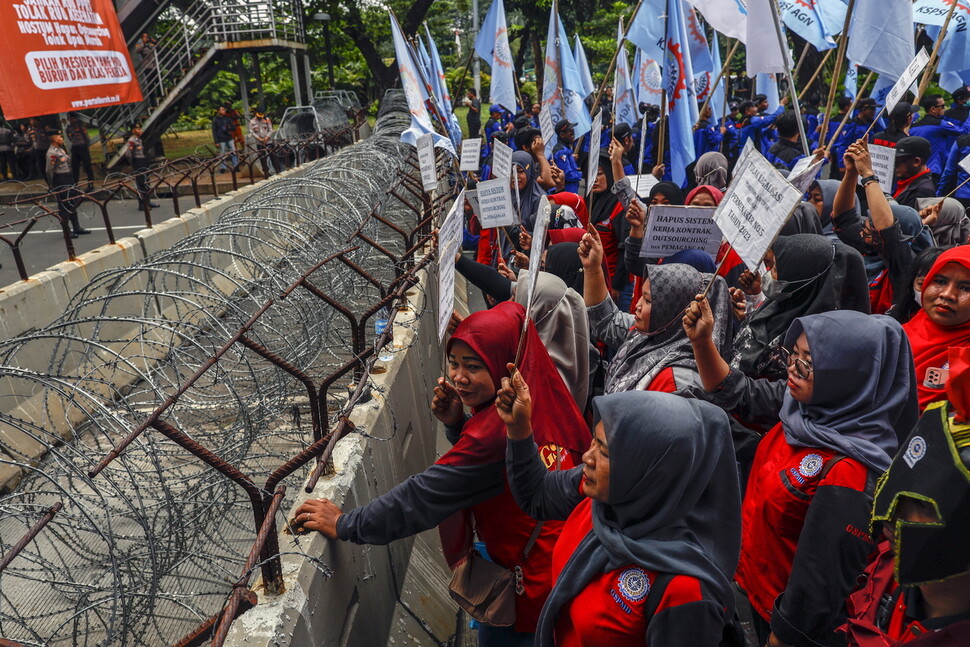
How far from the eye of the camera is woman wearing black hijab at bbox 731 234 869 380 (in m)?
3.14

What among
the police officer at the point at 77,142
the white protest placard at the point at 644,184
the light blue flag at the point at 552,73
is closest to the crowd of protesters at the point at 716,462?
the white protest placard at the point at 644,184

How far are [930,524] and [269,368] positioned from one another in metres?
3.54

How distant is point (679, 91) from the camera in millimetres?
7309

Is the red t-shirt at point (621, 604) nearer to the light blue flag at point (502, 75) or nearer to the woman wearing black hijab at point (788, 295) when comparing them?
the woman wearing black hijab at point (788, 295)

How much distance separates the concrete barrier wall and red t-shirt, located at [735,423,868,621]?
1.32 metres

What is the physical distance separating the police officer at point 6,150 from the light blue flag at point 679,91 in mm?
17642

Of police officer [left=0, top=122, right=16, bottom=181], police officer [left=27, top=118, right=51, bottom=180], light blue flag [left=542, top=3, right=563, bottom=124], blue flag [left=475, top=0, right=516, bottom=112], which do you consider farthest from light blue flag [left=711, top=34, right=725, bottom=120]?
police officer [left=0, top=122, right=16, bottom=181]

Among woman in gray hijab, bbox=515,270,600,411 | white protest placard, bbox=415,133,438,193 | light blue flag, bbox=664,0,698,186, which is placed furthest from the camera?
light blue flag, bbox=664,0,698,186

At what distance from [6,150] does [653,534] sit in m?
21.4

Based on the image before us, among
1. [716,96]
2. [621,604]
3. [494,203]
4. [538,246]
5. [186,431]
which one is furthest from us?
[716,96]

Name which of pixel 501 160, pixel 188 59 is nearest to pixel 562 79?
pixel 501 160

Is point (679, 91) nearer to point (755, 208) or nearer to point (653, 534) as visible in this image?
point (755, 208)

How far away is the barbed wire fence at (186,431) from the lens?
7.75ft

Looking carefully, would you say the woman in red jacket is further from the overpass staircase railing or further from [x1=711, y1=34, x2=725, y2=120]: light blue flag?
the overpass staircase railing
